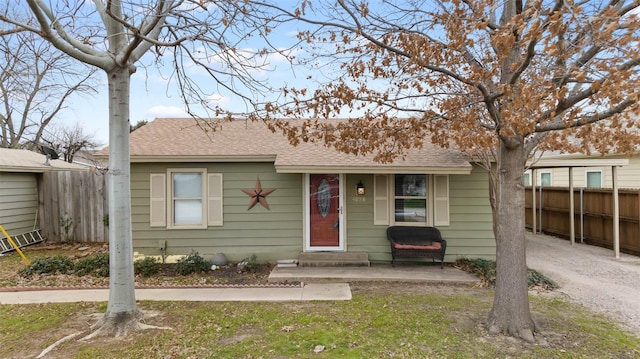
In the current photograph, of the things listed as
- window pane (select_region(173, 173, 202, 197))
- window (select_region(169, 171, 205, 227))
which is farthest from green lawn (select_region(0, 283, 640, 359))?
window pane (select_region(173, 173, 202, 197))

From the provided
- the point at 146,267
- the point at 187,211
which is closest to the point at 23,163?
the point at 187,211

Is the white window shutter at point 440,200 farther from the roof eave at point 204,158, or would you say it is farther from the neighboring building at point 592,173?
the roof eave at point 204,158

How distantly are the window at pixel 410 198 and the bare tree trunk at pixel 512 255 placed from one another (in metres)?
3.64

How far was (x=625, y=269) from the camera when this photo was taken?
7523 millimetres

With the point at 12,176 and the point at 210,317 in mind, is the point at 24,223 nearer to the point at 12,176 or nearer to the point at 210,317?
the point at 12,176

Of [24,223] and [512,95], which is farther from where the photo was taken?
[24,223]

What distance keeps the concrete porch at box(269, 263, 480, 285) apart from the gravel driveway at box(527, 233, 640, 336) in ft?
5.84

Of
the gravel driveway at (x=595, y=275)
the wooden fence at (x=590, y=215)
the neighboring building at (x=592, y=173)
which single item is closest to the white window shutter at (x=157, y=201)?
the gravel driveway at (x=595, y=275)

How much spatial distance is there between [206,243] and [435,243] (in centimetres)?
516

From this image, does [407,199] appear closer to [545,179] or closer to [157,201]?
[157,201]

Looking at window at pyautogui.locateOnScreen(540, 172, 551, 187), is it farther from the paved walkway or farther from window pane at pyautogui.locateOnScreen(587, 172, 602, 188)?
the paved walkway

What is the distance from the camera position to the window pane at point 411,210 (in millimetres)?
7992

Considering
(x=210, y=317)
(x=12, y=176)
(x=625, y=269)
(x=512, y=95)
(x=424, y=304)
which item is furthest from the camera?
(x=12, y=176)

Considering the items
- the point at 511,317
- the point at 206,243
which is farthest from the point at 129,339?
the point at 511,317
